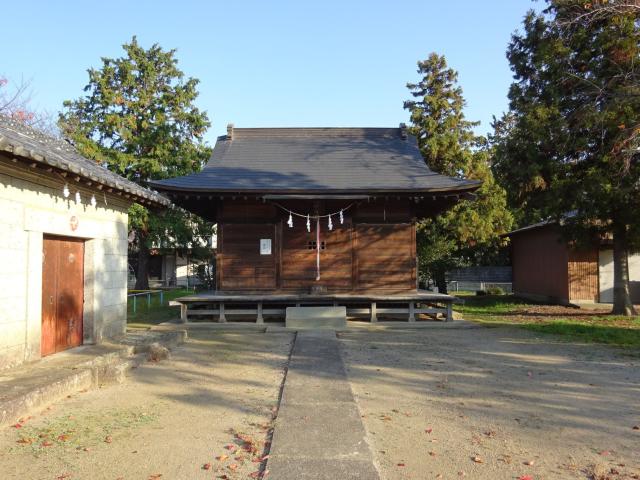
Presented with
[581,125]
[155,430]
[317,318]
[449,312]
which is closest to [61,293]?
[155,430]

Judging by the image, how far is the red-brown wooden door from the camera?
290 inches

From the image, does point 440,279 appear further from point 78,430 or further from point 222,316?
point 78,430

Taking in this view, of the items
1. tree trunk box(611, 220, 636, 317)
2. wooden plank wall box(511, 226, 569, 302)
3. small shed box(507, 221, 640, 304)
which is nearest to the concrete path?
tree trunk box(611, 220, 636, 317)

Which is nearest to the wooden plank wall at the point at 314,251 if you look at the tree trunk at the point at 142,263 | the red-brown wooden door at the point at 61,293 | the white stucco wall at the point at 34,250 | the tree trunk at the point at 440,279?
the white stucco wall at the point at 34,250

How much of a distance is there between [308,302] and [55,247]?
6.69 m

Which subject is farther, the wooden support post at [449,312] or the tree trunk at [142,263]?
the tree trunk at [142,263]

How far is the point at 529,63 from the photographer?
15.9m

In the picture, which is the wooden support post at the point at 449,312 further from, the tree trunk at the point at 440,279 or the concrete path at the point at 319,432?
the tree trunk at the point at 440,279

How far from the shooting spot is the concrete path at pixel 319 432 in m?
3.54

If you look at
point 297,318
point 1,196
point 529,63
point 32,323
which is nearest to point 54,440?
point 32,323

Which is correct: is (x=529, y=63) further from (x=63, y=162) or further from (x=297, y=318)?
(x=63, y=162)

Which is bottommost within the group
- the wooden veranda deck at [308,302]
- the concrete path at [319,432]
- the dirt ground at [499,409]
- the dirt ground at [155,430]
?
the dirt ground at [499,409]

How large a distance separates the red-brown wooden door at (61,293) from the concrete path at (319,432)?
3807mm

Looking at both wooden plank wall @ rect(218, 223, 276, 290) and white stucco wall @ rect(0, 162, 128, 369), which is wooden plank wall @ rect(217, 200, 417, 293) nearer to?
wooden plank wall @ rect(218, 223, 276, 290)
